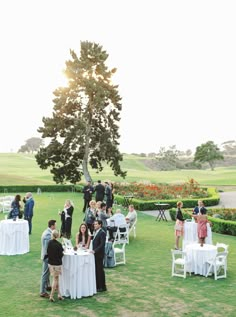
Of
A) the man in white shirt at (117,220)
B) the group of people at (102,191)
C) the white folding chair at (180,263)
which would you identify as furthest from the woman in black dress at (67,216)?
the group of people at (102,191)

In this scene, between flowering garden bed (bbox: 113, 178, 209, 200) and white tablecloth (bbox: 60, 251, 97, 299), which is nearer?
white tablecloth (bbox: 60, 251, 97, 299)

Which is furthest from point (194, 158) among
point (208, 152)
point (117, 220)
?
A: point (117, 220)

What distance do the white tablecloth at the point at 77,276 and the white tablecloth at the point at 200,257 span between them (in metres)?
3.62

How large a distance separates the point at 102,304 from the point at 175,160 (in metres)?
150

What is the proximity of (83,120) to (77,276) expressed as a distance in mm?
36396

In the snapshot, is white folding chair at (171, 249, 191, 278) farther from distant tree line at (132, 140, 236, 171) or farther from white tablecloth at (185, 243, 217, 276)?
distant tree line at (132, 140, 236, 171)

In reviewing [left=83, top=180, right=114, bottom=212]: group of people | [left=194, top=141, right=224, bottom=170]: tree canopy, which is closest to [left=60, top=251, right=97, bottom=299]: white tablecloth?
[left=83, top=180, right=114, bottom=212]: group of people

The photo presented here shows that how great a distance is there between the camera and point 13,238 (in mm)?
15547

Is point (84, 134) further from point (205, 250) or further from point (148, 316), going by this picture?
point (148, 316)

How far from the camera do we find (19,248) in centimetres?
1562

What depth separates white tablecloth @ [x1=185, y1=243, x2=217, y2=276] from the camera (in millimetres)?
12633

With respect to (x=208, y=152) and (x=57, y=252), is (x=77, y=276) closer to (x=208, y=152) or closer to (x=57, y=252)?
(x=57, y=252)

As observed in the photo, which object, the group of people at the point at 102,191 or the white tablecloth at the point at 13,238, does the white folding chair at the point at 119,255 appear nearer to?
the white tablecloth at the point at 13,238

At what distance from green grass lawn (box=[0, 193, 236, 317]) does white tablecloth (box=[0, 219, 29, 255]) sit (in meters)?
0.40
